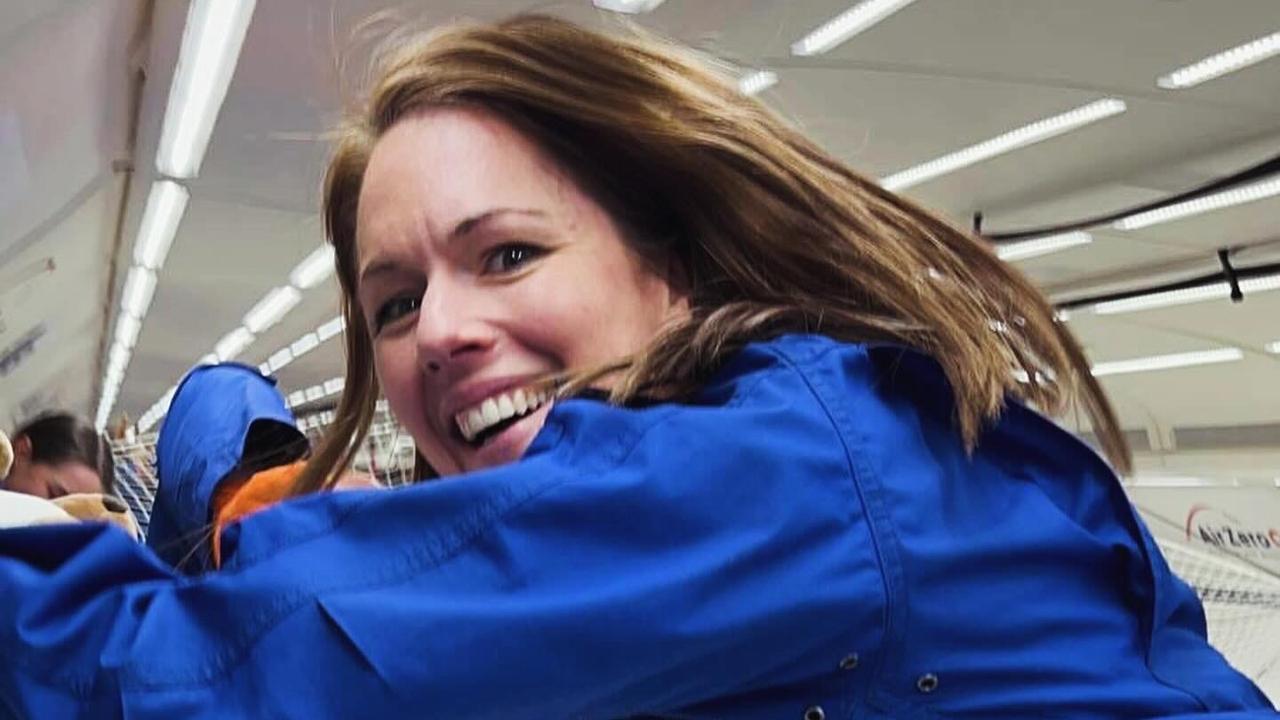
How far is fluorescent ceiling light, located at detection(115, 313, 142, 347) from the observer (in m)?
8.87

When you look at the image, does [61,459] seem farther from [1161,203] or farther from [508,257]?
[1161,203]

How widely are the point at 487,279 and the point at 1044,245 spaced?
5.49 m

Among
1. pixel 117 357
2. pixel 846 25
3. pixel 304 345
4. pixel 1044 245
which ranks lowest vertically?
pixel 1044 245

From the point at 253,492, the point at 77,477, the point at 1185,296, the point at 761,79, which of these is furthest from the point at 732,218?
the point at 1185,296

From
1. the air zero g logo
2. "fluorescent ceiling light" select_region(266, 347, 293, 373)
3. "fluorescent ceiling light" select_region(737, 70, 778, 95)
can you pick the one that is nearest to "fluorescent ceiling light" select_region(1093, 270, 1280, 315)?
the air zero g logo

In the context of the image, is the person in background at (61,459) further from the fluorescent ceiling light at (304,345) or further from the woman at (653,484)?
the fluorescent ceiling light at (304,345)

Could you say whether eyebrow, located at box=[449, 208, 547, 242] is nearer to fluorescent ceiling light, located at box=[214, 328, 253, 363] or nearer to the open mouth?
the open mouth

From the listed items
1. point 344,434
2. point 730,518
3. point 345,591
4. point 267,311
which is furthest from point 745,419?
point 267,311

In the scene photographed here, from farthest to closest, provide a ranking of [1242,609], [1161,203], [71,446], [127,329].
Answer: [127,329] → [1161,203] → [1242,609] → [71,446]

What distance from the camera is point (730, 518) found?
513 mm

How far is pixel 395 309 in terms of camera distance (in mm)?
806

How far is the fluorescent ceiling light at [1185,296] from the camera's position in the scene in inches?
219

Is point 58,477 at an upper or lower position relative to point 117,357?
lower

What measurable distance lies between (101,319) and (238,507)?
27.4ft
